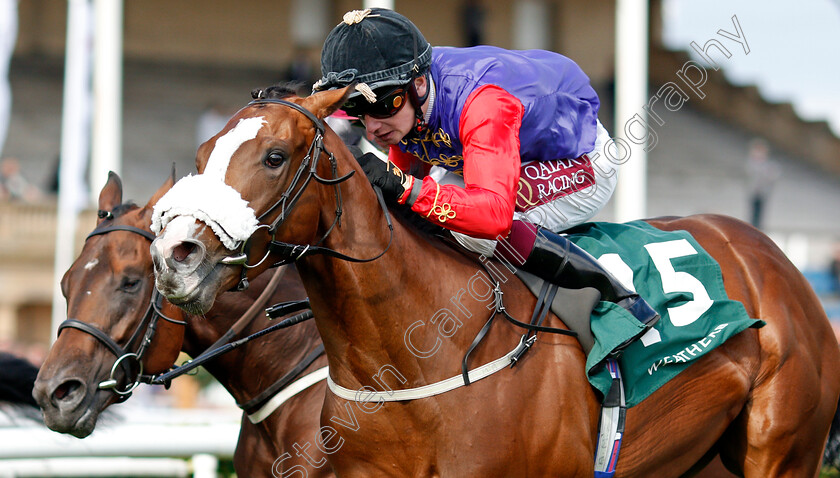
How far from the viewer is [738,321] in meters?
3.22

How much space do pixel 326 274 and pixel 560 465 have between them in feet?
2.98

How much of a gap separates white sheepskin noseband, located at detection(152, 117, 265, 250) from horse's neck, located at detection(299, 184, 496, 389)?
0.32 metres

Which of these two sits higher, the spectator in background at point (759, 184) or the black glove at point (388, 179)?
the black glove at point (388, 179)

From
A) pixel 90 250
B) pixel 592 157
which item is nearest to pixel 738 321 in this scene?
pixel 592 157

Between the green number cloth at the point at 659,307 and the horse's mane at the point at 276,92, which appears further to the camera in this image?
the green number cloth at the point at 659,307

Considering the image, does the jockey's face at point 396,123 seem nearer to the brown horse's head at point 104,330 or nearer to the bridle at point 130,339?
the brown horse's head at point 104,330

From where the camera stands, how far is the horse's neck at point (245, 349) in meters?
3.65

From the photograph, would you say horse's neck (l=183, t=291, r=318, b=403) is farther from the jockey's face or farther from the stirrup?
the stirrup

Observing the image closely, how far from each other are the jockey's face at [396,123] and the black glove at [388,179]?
0.85 ft

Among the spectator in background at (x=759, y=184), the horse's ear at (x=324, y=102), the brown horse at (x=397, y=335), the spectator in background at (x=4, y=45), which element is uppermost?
the horse's ear at (x=324, y=102)

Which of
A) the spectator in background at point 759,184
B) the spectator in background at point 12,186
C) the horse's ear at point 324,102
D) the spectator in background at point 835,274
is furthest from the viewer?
the spectator in background at point 759,184

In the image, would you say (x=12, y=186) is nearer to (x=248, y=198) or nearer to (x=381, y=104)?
(x=381, y=104)

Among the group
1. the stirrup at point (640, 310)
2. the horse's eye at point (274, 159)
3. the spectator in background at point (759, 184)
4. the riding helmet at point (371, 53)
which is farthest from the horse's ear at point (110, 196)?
the spectator in background at point (759, 184)

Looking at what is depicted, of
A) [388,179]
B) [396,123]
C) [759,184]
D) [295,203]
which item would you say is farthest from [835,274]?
[295,203]
